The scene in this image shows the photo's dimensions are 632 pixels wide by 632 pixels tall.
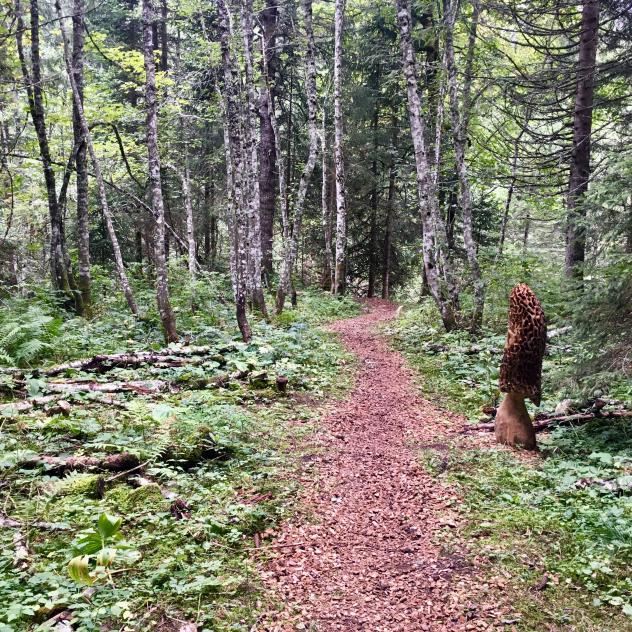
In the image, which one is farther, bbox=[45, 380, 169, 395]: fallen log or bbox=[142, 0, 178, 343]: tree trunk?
bbox=[142, 0, 178, 343]: tree trunk

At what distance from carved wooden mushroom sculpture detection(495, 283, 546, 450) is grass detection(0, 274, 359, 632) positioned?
285 centimetres

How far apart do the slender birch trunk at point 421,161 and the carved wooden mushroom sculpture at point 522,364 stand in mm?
6361

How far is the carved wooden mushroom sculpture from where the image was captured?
584cm

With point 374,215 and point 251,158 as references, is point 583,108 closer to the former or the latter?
point 251,158

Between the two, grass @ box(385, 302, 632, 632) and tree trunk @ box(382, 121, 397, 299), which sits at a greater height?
tree trunk @ box(382, 121, 397, 299)

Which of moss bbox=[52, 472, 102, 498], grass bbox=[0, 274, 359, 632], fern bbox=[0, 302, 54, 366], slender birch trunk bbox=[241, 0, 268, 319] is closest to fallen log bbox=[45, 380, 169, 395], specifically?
grass bbox=[0, 274, 359, 632]

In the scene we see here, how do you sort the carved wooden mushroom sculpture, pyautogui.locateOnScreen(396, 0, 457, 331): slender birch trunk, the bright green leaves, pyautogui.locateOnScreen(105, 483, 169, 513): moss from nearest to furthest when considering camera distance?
the bright green leaves
pyautogui.locateOnScreen(105, 483, 169, 513): moss
the carved wooden mushroom sculpture
pyautogui.locateOnScreen(396, 0, 457, 331): slender birch trunk

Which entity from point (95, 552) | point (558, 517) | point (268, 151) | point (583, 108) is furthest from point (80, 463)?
point (268, 151)

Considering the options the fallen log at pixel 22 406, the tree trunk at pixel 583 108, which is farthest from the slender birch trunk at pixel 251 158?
the fallen log at pixel 22 406

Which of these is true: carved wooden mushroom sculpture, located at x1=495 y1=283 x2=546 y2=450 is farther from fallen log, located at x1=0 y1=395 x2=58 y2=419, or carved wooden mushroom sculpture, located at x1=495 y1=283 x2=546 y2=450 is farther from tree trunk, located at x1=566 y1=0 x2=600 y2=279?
fallen log, located at x1=0 y1=395 x2=58 y2=419

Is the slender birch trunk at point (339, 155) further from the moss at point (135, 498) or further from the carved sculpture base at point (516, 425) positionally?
the moss at point (135, 498)

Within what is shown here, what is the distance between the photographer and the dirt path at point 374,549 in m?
3.44

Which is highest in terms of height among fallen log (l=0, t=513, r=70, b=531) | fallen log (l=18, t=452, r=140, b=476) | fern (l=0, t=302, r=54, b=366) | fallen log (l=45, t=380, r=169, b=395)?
fern (l=0, t=302, r=54, b=366)

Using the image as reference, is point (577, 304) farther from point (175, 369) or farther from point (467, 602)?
point (175, 369)
